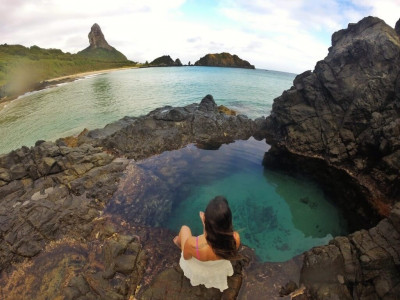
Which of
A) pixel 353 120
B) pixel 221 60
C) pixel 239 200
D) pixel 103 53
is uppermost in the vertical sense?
pixel 103 53

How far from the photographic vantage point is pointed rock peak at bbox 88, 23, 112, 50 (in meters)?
190

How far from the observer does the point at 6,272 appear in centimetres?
951

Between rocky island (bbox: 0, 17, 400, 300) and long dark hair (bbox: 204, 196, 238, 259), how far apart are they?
3403 millimetres

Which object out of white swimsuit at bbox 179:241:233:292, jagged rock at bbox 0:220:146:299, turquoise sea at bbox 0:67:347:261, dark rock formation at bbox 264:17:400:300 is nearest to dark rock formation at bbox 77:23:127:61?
turquoise sea at bbox 0:67:347:261

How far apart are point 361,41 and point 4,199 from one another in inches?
1050

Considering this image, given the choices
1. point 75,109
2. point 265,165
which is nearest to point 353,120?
point 265,165

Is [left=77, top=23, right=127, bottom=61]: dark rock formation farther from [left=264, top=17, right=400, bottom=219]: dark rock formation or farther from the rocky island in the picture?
[left=264, top=17, right=400, bottom=219]: dark rock formation

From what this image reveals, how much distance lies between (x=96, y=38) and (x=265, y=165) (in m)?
212

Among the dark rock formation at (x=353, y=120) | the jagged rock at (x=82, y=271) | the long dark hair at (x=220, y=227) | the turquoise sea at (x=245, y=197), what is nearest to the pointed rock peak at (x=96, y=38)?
the turquoise sea at (x=245, y=197)

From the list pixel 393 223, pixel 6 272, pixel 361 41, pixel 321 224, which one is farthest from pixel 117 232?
pixel 361 41

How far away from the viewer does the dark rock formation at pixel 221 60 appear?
598ft

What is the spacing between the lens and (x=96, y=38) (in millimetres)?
191000

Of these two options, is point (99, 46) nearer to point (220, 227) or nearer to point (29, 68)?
point (29, 68)

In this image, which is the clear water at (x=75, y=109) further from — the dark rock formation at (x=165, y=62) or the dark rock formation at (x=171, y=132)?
the dark rock formation at (x=165, y=62)
